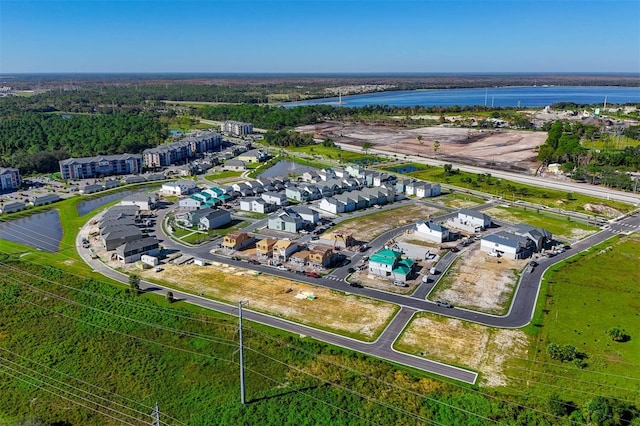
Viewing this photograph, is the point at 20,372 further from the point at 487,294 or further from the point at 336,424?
the point at 487,294

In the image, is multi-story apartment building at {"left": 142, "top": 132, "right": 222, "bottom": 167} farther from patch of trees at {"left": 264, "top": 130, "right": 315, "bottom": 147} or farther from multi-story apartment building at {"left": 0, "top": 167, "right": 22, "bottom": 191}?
multi-story apartment building at {"left": 0, "top": 167, "right": 22, "bottom": 191}

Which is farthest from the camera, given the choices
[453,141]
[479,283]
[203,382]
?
[453,141]

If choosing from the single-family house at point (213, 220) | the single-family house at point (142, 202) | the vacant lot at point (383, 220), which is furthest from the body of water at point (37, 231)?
the vacant lot at point (383, 220)

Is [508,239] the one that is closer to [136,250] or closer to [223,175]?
[136,250]

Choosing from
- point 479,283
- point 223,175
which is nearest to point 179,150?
point 223,175

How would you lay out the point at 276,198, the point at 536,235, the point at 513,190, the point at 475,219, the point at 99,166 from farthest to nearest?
1. the point at 99,166
2. the point at 513,190
3. the point at 276,198
4. the point at 475,219
5. the point at 536,235

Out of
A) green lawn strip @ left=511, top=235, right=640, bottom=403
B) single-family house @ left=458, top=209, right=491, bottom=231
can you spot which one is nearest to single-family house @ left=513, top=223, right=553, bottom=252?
green lawn strip @ left=511, top=235, right=640, bottom=403

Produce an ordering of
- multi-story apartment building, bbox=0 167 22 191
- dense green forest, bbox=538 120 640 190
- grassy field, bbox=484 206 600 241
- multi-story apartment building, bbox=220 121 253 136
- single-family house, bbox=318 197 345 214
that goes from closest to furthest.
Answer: grassy field, bbox=484 206 600 241 → single-family house, bbox=318 197 345 214 → multi-story apartment building, bbox=0 167 22 191 → dense green forest, bbox=538 120 640 190 → multi-story apartment building, bbox=220 121 253 136
